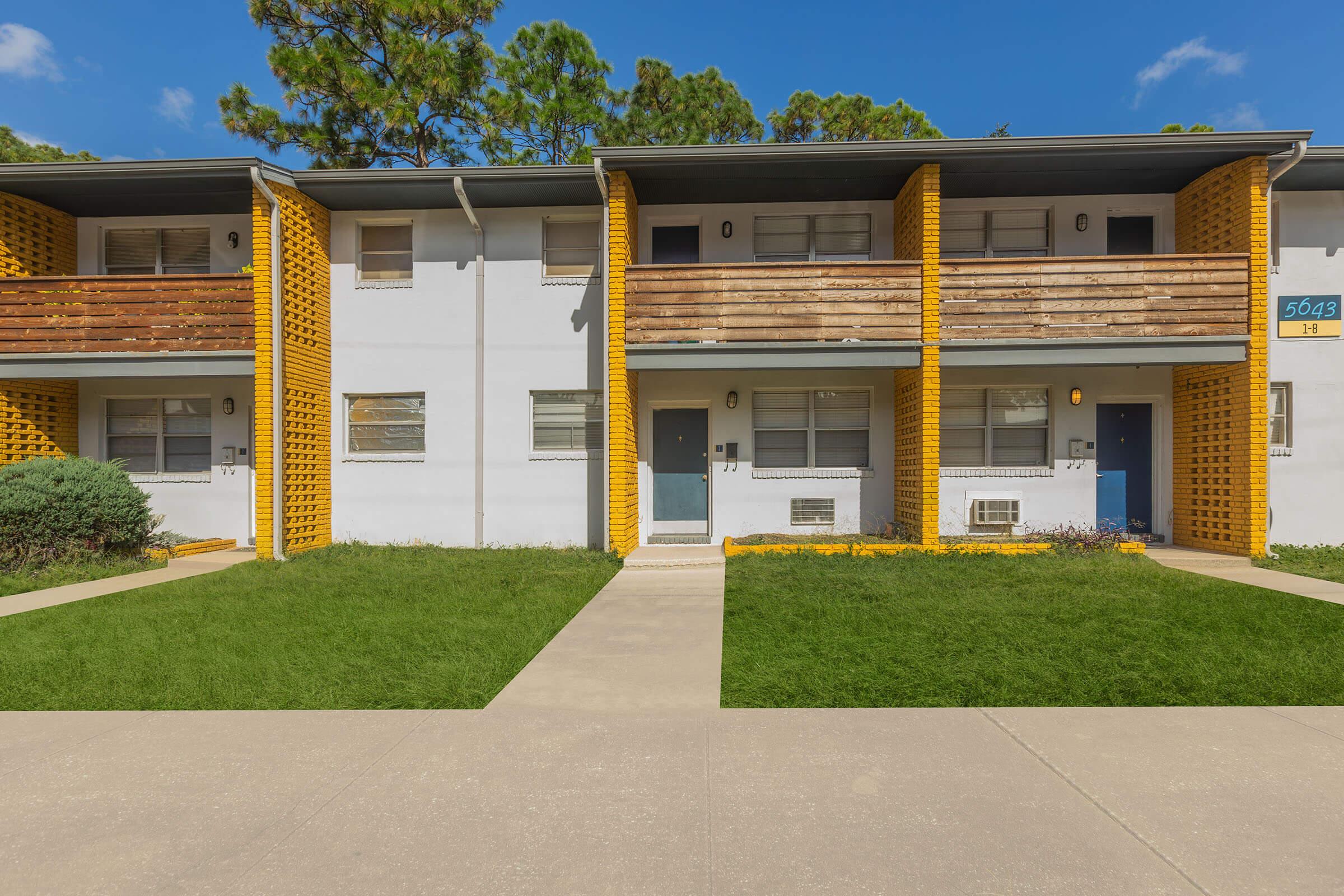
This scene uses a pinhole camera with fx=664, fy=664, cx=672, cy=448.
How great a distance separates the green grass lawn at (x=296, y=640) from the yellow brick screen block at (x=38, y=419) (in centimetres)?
527

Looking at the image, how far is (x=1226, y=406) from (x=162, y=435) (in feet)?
57.4

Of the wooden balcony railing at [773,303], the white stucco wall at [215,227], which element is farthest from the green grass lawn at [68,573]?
the wooden balcony railing at [773,303]

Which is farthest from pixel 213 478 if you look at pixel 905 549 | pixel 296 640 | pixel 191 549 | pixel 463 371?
pixel 905 549

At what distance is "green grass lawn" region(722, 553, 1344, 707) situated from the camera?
4.38 m

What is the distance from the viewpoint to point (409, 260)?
11719 mm

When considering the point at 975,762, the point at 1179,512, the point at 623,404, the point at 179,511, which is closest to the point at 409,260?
the point at 623,404

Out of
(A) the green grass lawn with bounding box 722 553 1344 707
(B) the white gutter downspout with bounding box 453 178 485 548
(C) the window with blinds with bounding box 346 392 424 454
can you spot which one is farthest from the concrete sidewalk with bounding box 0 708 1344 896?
(C) the window with blinds with bounding box 346 392 424 454

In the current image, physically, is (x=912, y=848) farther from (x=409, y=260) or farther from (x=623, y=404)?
(x=409, y=260)

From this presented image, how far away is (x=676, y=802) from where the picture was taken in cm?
301

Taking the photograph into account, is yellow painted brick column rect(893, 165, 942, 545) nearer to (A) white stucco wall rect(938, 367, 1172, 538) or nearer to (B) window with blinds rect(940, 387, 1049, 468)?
(A) white stucco wall rect(938, 367, 1172, 538)

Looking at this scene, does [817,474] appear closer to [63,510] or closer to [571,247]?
[571,247]

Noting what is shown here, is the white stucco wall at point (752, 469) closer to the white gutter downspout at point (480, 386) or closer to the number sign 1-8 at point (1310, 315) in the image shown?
the white gutter downspout at point (480, 386)

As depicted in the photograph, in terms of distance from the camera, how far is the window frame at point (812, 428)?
448 inches

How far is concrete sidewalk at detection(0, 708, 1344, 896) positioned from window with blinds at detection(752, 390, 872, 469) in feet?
24.6
